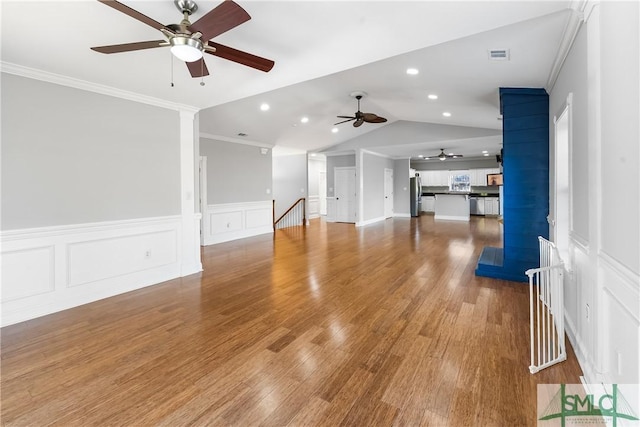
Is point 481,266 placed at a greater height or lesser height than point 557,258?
lesser

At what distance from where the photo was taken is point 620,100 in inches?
56.8

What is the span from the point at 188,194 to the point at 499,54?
4193 millimetres

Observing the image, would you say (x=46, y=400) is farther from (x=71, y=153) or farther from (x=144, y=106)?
(x=144, y=106)

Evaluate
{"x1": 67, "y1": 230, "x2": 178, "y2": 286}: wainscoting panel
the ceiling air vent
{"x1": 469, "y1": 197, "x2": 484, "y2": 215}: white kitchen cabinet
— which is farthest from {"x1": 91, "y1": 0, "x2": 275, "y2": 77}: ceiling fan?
{"x1": 469, "y1": 197, "x2": 484, "y2": 215}: white kitchen cabinet

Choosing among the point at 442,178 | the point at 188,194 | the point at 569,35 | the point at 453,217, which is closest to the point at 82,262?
the point at 188,194

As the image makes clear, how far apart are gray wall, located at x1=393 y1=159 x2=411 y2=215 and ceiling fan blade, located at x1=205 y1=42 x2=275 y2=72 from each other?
10.1 metres

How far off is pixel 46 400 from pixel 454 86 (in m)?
5.23

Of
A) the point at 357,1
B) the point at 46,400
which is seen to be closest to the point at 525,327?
the point at 357,1

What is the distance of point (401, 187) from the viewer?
11.9 meters

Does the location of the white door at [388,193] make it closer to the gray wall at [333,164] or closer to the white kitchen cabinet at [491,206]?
the gray wall at [333,164]

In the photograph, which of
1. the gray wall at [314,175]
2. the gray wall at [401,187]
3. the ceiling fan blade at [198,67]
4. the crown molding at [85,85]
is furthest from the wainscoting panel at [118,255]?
the gray wall at [401,187]

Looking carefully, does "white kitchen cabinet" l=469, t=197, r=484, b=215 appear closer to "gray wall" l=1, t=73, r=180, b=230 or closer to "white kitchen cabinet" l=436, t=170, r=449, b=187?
"white kitchen cabinet" l=436, t=170, r=449, b=187

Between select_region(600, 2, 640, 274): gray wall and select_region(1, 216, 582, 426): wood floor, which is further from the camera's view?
select_region(1, 216, 582, 426): wood floor

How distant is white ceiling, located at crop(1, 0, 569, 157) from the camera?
7.00ft
